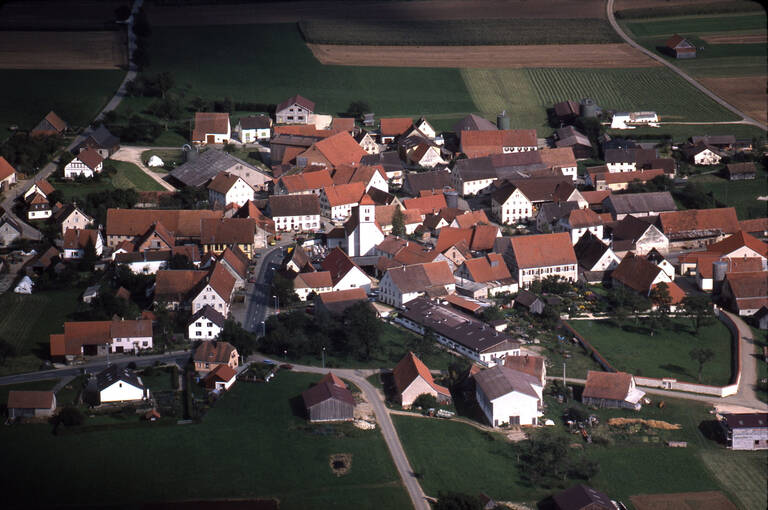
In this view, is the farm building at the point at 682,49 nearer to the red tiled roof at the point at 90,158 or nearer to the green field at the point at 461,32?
the green field at the point at 461,32

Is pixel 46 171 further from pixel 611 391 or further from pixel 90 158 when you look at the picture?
pixel 611 391

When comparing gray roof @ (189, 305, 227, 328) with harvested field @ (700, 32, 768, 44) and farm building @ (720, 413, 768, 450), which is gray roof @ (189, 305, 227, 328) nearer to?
farm building @ (720, 413, 768, 450)

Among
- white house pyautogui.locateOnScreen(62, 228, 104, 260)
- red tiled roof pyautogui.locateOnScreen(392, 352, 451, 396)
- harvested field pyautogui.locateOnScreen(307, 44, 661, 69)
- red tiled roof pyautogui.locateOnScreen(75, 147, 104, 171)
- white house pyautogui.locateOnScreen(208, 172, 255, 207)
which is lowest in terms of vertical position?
red tiled roof pyautogui.locateOnScreen(392, 352, 451, 396)

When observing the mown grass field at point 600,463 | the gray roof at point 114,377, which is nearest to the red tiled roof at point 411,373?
the mown grass field at point 600,463

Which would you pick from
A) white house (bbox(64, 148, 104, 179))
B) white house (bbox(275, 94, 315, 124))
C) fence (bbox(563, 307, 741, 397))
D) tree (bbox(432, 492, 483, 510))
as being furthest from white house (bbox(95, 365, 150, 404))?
white house (bbox(275, 94, 315, 124))

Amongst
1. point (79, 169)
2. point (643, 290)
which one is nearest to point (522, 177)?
point (643, 290)

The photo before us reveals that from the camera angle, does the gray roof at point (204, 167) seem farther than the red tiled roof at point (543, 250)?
Yes

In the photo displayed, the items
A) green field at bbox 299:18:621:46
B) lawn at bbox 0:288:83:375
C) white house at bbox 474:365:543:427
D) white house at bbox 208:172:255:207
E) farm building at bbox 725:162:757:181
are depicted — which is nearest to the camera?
white house at bbox 474:365:543:427
